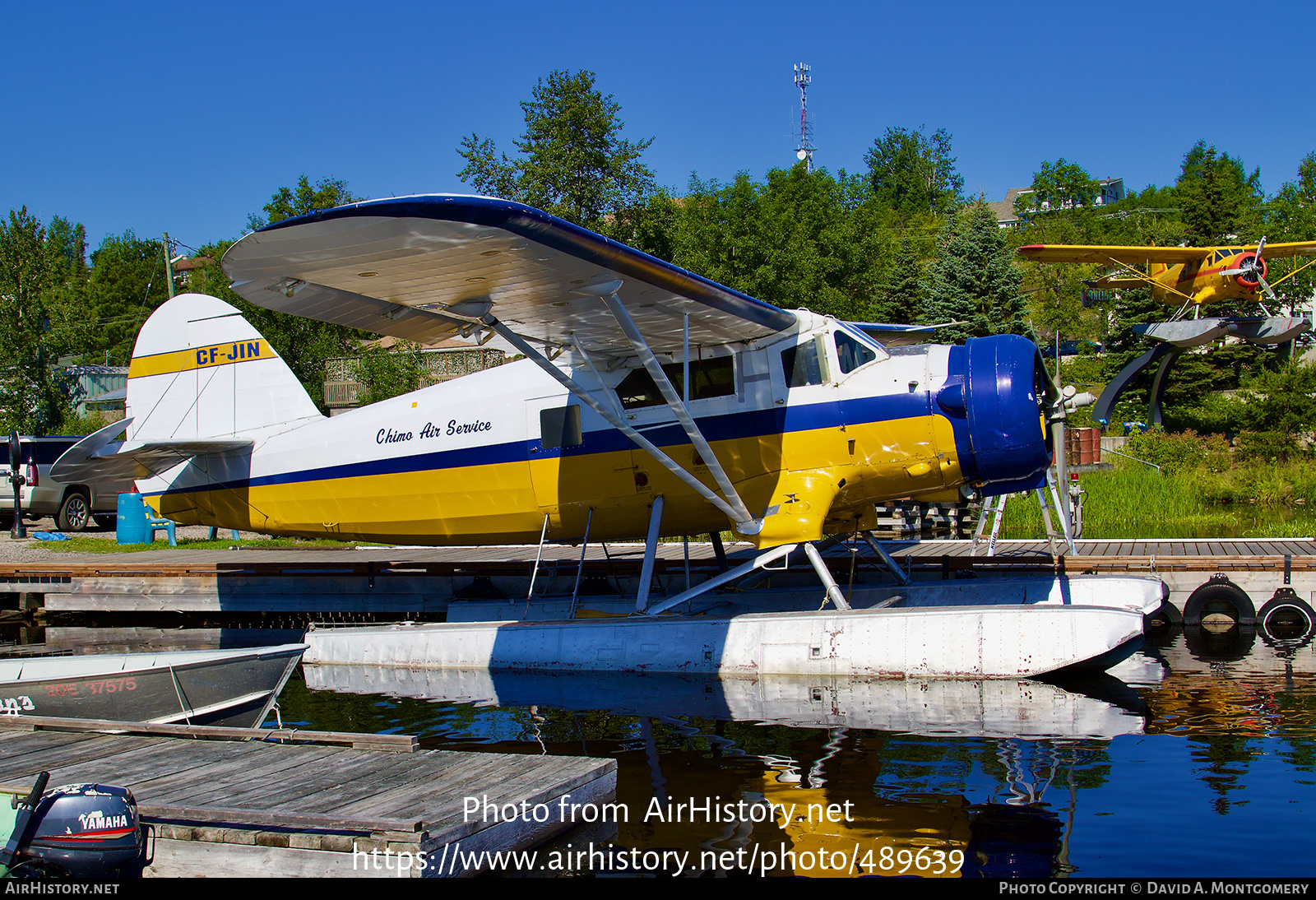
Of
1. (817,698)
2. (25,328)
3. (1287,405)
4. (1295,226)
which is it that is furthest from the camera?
(1295,226)

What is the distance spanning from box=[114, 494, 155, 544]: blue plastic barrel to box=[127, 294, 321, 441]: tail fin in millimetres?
7477

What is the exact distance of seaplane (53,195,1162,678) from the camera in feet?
24.0

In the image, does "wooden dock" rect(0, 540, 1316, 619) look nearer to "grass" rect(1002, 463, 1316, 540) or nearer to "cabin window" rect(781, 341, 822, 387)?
"grass" rect(1002, 463, 1316, 540)

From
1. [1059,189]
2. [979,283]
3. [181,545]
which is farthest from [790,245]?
[1059,189]

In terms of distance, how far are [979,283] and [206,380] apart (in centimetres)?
2133

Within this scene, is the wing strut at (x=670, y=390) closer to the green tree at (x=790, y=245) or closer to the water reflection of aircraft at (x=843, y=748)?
the water reflection of aircraft at (x=843, y=748)

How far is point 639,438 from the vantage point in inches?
332

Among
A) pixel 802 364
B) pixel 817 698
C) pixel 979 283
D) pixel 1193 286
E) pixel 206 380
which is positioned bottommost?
pixel 817 698

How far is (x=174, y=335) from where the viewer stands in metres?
12.1

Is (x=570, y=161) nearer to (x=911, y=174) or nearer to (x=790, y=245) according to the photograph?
(x=790, y=245)

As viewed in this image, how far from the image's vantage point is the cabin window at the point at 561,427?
1000 cm

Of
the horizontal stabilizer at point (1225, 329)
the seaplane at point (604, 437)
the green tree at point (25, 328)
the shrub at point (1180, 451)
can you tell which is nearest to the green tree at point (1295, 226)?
the horizontal stabilizer at point (1225, 329)

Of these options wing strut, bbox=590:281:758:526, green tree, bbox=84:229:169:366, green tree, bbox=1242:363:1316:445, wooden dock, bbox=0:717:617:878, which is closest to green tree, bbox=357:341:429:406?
wing strut, bbox=590:281:758:526

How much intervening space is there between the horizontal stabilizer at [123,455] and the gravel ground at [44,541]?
11.3ft
